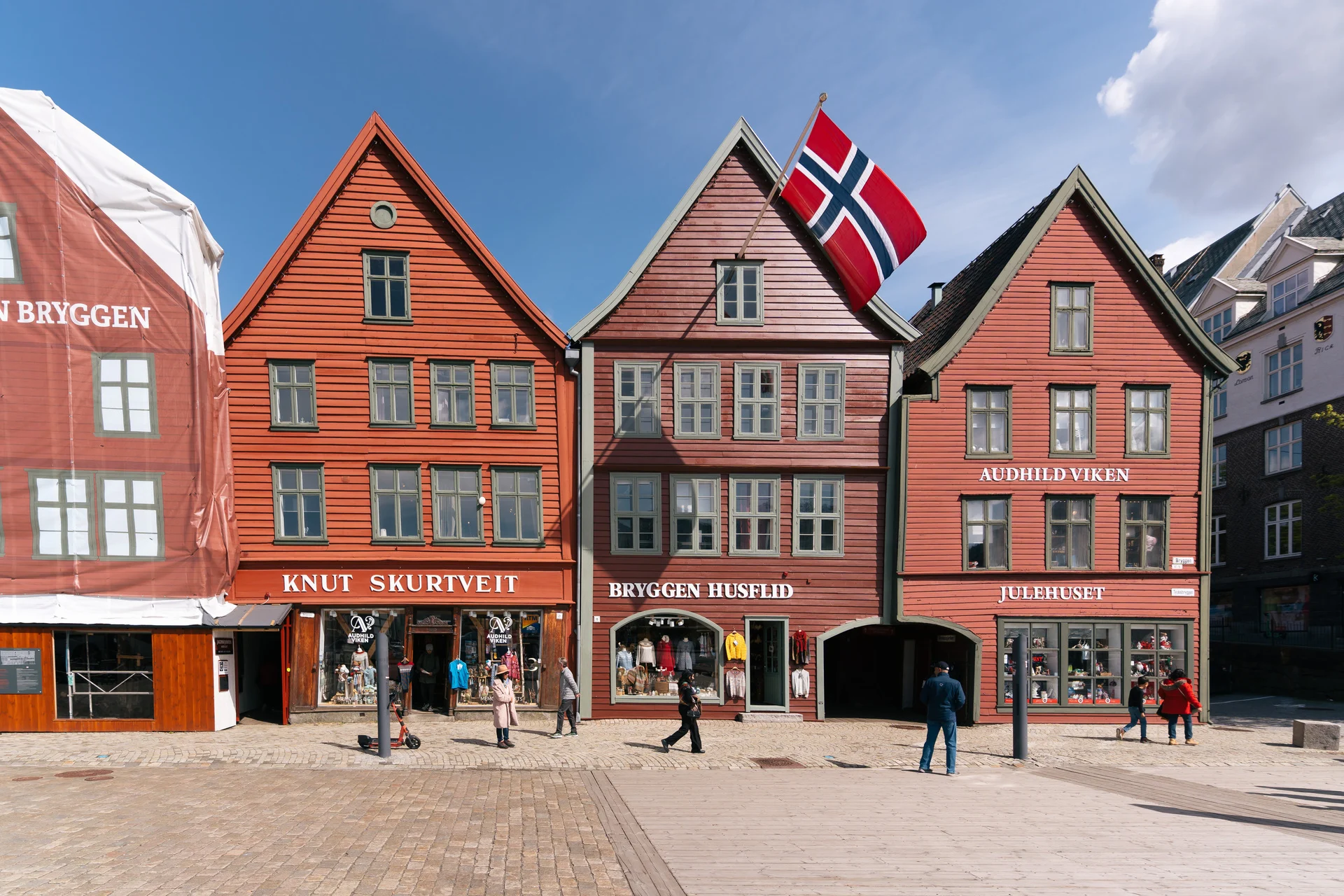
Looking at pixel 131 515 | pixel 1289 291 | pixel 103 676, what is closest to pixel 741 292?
pixel 131 515

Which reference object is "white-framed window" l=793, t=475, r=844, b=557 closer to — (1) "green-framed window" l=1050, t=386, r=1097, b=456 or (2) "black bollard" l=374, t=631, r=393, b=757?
(1) "green-framed window" l=1050, t=386, r=1097, b=456

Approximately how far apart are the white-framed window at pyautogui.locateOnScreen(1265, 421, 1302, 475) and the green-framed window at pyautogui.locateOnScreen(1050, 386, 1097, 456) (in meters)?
16.3

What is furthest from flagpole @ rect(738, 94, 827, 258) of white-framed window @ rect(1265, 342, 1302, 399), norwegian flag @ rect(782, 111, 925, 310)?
white-framed window @ rect(1265, 342, 1302, 399)

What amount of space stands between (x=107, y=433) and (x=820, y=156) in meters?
19.0

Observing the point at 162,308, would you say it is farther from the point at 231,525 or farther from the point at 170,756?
the point at 170,756

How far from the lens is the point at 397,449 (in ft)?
67.8

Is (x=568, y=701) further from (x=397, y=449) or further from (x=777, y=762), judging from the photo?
(x=397, y=449)

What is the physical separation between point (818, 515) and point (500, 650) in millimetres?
9596

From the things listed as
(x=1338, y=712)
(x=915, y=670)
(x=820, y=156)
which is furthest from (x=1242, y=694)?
(x=820, y=156)

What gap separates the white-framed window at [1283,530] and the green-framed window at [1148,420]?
14.7m

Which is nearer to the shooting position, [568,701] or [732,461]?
[568,701]

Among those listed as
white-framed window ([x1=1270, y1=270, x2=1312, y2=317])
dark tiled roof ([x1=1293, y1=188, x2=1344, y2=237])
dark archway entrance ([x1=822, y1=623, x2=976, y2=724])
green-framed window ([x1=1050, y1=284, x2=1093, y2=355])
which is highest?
dark tiled roof ([x1=1293, y1=188, x2=1344, y2=237])

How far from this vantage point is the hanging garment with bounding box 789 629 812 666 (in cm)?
2106

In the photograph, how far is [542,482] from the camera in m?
21.0
